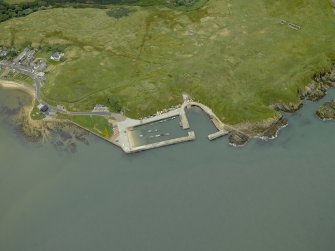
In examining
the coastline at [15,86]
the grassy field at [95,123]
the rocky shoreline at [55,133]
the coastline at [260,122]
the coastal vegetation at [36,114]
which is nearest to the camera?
the coastline at [260,122]

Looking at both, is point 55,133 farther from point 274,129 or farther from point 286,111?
point 286,111

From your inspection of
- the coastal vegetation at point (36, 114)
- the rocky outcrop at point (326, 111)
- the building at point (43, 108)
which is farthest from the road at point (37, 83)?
the rocky outcrop at point (326, 111)

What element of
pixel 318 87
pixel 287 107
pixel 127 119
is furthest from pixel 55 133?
pixel 318 87

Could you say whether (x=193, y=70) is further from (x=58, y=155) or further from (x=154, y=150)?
(x=58, y=155)

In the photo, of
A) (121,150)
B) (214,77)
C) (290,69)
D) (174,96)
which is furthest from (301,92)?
(121,150)

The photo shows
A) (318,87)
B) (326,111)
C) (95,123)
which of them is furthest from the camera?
(318,87)

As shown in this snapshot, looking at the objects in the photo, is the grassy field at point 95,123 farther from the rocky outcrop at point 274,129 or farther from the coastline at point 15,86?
the rocky outcrop at point 274,129
